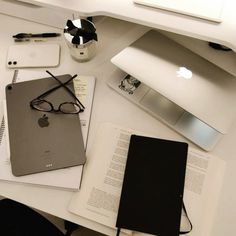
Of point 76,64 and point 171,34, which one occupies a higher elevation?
point 171,34

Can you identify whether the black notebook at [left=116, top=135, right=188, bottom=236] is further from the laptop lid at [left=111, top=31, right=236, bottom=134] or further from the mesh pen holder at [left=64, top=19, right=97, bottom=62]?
the mesh pen holder at [left=64, top=19, right=97, bottom=62]

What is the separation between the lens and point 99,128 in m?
0.84


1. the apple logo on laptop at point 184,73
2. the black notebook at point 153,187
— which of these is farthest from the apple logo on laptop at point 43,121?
the apple logo on laptop at point 184,73

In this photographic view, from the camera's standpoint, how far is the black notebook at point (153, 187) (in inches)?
27.0

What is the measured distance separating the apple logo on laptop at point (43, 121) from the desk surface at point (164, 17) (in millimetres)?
306

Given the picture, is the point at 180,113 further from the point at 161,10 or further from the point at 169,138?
the point at 161,10

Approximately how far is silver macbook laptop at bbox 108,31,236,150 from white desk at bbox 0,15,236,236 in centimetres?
3

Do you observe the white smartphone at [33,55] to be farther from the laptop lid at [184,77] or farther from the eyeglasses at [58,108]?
the laptop lid at [184,77]

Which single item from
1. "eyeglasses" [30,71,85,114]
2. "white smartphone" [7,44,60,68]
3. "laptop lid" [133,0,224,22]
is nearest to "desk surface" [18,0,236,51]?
"laptop lid" [133,0,224,22]

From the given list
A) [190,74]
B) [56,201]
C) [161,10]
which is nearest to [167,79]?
[190,74]

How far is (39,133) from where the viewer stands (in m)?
0.81

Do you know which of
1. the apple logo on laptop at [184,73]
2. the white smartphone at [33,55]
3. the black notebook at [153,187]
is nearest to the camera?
the black notebook at [153,187]

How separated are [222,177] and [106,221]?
305 mm

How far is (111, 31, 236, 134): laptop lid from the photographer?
0.75m
